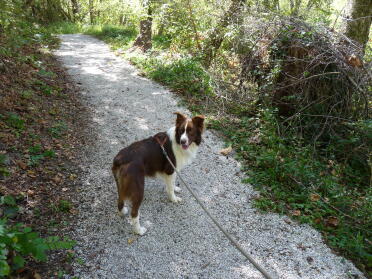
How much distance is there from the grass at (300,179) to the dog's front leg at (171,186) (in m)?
1.48

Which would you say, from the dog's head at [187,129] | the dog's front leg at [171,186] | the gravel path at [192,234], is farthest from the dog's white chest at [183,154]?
the gravel path at [192,234]

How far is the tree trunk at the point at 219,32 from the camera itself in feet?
30.9

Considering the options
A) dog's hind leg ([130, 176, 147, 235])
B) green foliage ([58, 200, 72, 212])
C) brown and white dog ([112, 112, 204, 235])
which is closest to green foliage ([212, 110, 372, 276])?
brown and white dog ([112, 112, 204, 235])

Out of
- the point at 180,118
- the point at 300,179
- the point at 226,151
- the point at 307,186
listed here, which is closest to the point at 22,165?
the point at 180,118

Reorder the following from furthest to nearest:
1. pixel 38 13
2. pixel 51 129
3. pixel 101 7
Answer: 1. pixel 101 7
2. pixel 38 13
3. pixel 51 129

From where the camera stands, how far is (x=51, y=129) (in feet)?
18.8

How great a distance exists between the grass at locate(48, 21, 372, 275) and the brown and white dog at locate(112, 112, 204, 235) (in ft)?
5.44

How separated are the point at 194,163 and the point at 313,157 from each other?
104 inches

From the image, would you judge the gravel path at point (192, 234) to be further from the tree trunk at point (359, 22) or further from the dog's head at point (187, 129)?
the tree trunk at point (359, 22)

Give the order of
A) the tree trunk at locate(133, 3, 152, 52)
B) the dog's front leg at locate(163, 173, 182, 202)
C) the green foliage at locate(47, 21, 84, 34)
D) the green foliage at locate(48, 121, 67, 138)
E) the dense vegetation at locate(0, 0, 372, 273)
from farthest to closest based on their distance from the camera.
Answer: the green foliage at locate(47, 21, 84, 34) → the tree trunk at locate(133, 3, 152, 52) → the green foliage at locate(48, 121, 67, 138) → the dense vegetation at locate(0, 0, 372, 273) → the dog's front leg at locate(163, 173, 182, 202)

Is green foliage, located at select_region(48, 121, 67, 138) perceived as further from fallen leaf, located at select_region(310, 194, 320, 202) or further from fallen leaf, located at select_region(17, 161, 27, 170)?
fallen leaf, located at select_region(310, 194, 320, 202)

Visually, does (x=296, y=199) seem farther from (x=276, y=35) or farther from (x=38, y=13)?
(x=38, y=13)

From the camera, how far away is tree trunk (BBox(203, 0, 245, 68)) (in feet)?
30.9

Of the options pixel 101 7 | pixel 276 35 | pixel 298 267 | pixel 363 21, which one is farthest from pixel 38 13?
pixel 298 267
